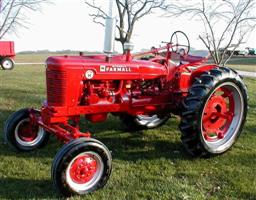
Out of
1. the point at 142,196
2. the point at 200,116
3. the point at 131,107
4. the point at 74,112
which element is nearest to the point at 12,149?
the point at 74,112

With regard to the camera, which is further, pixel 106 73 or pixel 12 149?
pixel 12 149

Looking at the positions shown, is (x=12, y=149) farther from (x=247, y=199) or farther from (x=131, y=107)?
(x=247, y=199)

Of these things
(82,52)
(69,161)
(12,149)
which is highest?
(82,52)

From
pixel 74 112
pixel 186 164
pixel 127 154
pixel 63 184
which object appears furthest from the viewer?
pixel 127 154

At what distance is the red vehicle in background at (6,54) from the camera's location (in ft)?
81.0

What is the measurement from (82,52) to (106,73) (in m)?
0.65

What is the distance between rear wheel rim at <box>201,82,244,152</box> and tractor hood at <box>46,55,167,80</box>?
0.85 meters

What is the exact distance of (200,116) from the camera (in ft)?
16.8

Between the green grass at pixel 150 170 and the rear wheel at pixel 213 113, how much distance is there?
0.67 ft

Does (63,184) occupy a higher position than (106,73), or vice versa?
(106,73)

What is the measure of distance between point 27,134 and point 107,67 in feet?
5.33

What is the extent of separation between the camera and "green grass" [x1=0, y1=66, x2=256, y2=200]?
163 inches

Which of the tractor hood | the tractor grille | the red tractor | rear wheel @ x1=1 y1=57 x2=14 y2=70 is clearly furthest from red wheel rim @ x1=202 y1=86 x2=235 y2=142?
rear wheel @ x1=1 y1=57 x2=14 y2=70

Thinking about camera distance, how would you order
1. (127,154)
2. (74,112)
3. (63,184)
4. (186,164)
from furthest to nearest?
(127,154)
(186,164)
(74,112)
(63,184)
